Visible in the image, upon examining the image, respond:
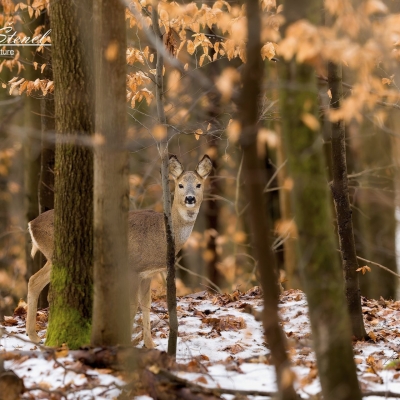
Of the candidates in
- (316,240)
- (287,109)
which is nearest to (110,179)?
(287,109)

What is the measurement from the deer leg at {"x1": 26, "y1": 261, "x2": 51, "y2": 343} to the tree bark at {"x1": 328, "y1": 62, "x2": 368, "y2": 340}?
3649 mm

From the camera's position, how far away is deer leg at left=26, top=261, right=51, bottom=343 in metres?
8.31

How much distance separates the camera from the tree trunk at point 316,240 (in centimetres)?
480

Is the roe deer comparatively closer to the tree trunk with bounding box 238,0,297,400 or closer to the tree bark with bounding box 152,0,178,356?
the tree bark with bounding box 152,0,178,356

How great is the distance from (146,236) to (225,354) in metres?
2.27

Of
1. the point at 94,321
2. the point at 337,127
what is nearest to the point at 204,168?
the point at 337,127

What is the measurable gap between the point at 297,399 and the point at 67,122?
12.9 feet

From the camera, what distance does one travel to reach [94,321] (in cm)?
604

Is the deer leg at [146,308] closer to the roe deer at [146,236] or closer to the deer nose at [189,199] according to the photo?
the roe deer at [146,236]

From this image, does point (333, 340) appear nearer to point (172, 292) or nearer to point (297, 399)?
point (297, 399)

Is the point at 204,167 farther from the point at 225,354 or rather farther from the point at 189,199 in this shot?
the point at 225,354

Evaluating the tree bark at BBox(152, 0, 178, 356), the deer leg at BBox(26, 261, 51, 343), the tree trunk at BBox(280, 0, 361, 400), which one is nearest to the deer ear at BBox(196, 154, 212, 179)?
the tree bark at BBox(152, 0, 178, 356)

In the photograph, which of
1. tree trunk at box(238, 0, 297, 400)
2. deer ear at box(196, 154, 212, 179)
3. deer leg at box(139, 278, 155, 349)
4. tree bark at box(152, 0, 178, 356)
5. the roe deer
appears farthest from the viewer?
deer ear at box(196, 154, 212, 179)

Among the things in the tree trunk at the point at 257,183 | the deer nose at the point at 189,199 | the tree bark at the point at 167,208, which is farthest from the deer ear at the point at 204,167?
the tree trunk at the point at 257,183
